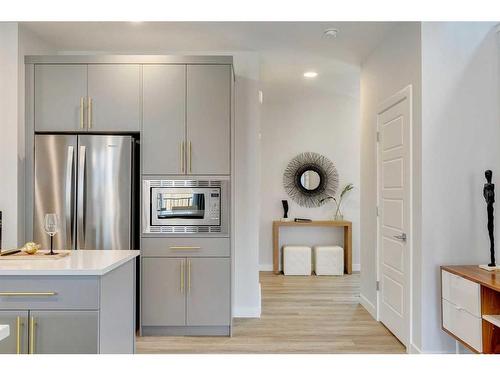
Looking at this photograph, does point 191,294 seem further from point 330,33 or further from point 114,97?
point 330,33

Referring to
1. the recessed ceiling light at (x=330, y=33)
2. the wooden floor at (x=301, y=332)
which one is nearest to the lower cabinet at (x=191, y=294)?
the wooden floor at (x=301, y=332)

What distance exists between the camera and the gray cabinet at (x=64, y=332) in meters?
1.99

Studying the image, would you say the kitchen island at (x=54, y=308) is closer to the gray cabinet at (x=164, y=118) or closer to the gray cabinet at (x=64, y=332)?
the gray cabinet at (x=64, y=332)

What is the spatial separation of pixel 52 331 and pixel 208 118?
2158 millimetres

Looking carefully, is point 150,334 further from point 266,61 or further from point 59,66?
point 266,61

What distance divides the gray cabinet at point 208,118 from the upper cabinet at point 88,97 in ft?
1.53

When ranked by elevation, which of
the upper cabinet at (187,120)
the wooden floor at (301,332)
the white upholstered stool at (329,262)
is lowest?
the wooden floor at (301,332)

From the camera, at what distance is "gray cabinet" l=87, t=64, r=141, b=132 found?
3.64 metres

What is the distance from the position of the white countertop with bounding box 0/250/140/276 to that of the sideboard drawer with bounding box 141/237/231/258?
1.21m

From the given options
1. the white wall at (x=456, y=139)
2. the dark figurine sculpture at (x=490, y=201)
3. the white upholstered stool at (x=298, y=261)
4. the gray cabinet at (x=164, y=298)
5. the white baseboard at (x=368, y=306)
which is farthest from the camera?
the white upholstered stool at (x=298, y=261)

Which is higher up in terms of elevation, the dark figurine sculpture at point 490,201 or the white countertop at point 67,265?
the dark figurine sculpture at point 490,201

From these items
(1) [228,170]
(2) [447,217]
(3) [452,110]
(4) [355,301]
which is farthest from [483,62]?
(4) [355,301]

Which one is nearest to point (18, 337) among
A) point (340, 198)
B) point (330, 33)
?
point (330, 33)
